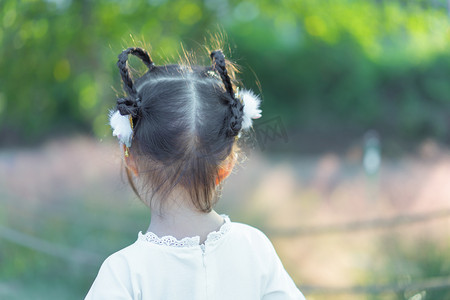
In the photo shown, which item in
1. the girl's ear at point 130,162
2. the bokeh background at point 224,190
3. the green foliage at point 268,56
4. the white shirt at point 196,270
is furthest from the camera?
the green foliage at point 268,56

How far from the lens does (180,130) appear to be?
3.24 ft

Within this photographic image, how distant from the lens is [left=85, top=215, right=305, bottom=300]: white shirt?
0.94 metres

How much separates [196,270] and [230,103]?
13.7 inches

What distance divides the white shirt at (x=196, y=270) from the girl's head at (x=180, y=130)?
0.08 metres

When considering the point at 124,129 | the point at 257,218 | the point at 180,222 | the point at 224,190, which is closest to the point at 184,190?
the point at 180,222

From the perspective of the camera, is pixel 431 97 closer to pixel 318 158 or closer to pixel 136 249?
pixel 318 158

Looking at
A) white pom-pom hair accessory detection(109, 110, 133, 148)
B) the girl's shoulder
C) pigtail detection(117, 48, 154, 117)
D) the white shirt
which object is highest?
pigtail detection(117, 48, 154, 117)

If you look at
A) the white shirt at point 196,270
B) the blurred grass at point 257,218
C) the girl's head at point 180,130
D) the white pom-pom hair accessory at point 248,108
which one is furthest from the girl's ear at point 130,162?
the blurred grass at point 257,218

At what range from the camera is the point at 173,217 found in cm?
100

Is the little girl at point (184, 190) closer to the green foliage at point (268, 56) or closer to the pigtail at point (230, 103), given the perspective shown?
the pigtail at point (230, 103)

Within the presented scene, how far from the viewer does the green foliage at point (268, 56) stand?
164 inches

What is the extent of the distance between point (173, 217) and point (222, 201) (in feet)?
9.65

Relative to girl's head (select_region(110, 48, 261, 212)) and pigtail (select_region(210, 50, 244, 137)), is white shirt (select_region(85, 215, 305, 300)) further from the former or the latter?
pigtail (select_region(210, 50, 244, 137))

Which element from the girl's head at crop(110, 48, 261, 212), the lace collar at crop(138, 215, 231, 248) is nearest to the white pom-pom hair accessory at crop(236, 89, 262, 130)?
the girl's head at crop(110, 48, 261, 212)
